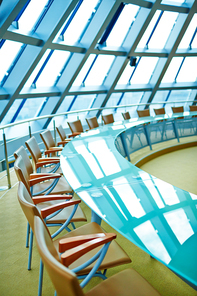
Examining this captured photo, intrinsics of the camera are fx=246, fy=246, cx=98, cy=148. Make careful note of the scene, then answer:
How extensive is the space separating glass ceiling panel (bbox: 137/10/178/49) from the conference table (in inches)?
365

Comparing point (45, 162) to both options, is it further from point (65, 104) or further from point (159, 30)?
point (159, 30)

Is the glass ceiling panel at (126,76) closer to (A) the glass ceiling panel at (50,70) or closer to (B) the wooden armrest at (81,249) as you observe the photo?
(A) the glass ceiling panel at (50,70)

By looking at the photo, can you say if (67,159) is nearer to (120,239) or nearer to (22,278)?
(120,239)

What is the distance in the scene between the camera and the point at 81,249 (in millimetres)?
1218

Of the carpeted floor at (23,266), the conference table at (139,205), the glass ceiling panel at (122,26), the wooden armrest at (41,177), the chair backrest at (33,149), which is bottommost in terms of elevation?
the carpeted floor at (23,266)

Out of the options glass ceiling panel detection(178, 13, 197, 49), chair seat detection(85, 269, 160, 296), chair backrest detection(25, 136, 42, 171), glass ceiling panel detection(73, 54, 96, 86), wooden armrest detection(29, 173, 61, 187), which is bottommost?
chair seat detection(85, 269, 160, 296)

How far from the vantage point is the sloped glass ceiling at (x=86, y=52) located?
6406 millimetres

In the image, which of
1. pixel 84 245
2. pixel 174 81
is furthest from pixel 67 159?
pixel 174 81

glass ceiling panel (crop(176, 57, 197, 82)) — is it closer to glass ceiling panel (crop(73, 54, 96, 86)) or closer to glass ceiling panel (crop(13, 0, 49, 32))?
glass ceiling panel (crop(73, 54, 96, 86))

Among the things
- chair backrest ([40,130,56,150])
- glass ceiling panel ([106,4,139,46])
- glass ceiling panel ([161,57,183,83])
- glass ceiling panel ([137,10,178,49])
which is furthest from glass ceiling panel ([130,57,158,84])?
chair backrest ([40,130,56,150])

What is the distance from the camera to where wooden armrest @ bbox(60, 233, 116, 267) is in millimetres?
1177

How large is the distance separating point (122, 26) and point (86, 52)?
2.52 meters

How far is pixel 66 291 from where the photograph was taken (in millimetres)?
787

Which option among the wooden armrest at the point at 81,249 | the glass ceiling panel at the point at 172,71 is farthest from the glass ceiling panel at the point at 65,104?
the wooden armrest at the point at 81,249
